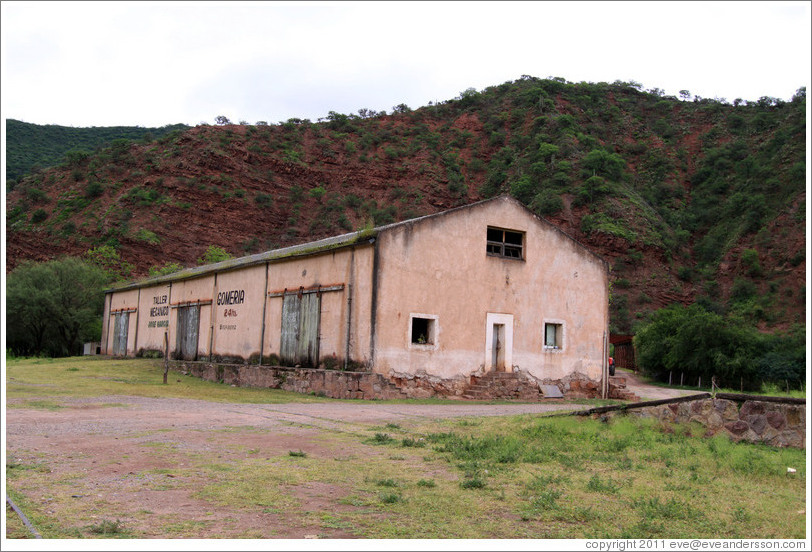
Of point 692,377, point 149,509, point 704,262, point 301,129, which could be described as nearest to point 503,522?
point 149,509

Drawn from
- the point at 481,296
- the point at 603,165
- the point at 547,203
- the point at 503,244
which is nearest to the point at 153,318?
the point at 481,296

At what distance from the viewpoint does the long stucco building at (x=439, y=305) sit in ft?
66.4

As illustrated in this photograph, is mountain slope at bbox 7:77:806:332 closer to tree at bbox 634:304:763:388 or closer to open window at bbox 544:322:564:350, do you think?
tree at bbox 634:304:763:388

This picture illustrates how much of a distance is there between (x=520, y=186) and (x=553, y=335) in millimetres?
40464

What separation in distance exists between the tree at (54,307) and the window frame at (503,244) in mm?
30581

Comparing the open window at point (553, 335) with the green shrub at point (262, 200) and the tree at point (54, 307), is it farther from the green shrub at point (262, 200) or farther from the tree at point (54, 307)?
the green shrub at point (262, 200)

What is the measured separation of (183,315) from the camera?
3144 cm

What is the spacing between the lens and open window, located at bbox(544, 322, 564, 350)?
23.3 m

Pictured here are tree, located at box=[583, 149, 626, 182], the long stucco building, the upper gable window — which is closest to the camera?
the long stucco building

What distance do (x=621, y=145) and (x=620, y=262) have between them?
20.6 m

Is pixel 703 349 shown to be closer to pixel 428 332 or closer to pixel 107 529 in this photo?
pixel 428 332

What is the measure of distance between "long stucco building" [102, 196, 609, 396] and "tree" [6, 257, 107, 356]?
69.8 ft

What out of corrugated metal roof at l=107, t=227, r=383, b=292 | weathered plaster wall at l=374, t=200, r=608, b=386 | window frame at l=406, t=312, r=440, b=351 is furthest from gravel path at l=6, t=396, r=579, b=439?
corrugated metal roof at l=107, t=227, r=383, b=292

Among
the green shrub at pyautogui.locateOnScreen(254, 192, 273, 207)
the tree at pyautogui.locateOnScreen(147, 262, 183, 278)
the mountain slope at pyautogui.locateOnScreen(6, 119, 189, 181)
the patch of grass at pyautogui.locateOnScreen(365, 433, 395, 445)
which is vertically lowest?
the patch of grass at pyautogui.locateOnScreen(365, 433, 395, 445)
